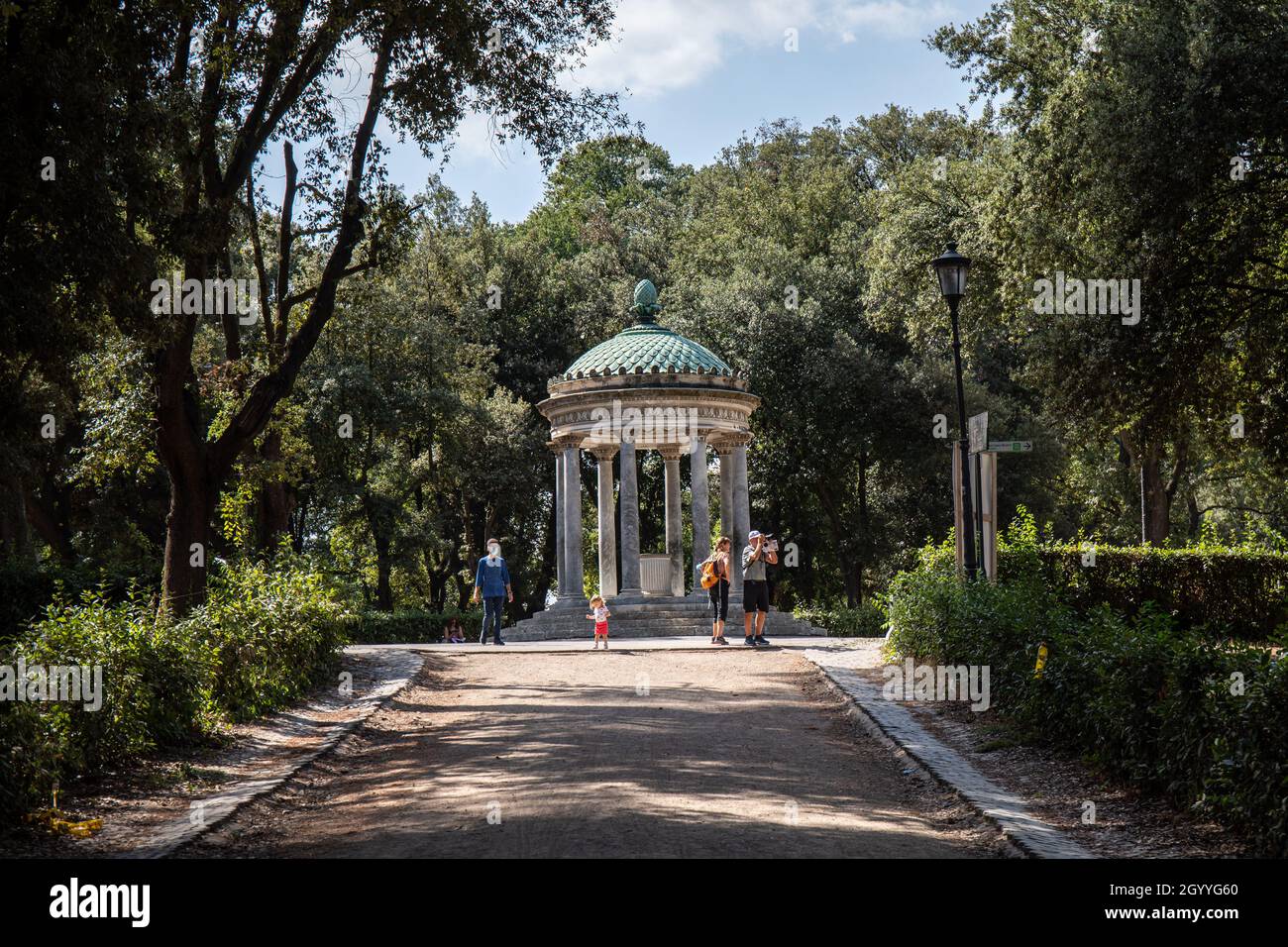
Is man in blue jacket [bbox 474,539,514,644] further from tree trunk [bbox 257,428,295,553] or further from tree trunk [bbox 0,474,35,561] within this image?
tree trunk [bbox 0,474,35,561]

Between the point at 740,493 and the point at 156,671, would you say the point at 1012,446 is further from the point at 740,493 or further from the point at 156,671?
the point at 740,493

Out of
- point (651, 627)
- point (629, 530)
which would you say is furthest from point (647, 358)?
point (651, 627)

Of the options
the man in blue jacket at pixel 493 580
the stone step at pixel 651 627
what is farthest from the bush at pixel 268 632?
the stone step at pixel 651 627

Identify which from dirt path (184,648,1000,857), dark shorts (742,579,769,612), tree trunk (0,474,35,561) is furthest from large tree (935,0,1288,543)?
tree trunk (0,474,35,561)

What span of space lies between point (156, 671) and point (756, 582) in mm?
12098

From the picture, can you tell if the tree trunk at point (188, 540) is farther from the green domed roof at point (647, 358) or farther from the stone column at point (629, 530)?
the stone column at point (629, 530)

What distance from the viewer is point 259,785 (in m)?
9.83

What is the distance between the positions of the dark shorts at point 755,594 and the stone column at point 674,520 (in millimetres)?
9318

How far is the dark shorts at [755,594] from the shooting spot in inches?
852

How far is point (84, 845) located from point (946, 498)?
3439 cm

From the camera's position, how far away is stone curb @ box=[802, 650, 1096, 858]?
7730 mm

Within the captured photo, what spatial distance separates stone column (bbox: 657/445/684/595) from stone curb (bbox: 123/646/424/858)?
48.2 feet
